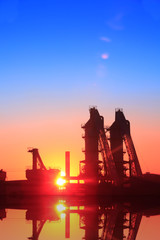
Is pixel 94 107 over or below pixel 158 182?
over

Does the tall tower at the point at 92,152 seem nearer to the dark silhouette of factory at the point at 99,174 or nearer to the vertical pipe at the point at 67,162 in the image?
the dark silhouette of factory at the point at 99,174

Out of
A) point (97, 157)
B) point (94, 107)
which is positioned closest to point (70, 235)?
point (97, 157)

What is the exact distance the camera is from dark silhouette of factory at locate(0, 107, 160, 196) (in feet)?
204

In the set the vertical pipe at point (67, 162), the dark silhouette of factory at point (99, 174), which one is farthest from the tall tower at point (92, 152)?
the vertical pipe at point (67, 162)

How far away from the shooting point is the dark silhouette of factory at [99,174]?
62.1 meters

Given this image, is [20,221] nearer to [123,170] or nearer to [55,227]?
[55,227]

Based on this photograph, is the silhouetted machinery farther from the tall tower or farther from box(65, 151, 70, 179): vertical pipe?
box(65, 151, 70, 179): vertical pipe

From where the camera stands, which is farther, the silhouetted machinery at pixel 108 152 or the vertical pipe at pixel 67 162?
the vertical pipe at pixel 67 162

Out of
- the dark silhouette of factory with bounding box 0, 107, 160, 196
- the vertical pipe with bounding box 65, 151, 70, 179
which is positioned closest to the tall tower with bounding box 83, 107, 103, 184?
the dark silhouette of factory with bounding box 0, 107, 160, 196

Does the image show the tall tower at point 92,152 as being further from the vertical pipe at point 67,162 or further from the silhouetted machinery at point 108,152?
the vertical pipe at point 67,162

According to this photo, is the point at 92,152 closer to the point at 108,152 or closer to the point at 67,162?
the point at 108,152

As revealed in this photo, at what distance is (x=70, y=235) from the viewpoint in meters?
15.3

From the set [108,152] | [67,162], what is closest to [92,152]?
[108,152]

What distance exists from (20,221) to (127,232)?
7.38 meters
